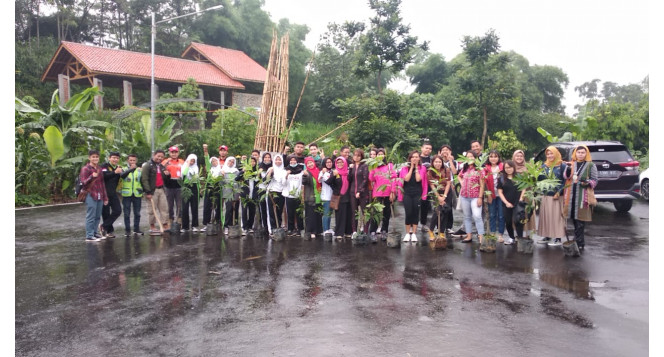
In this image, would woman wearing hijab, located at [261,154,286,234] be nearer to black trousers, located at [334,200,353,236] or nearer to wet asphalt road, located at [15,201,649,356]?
wet asphalt road, located at [15,201,649,356]

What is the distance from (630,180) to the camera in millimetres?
11078

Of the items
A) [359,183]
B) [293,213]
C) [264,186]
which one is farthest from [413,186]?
[264,186]

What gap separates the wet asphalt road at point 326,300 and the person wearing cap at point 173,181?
1.48 metres

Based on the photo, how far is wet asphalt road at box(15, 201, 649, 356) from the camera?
4477 millimetres

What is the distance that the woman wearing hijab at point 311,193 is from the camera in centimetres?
928

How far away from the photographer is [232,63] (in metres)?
28.9

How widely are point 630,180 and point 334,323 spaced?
9.06 m

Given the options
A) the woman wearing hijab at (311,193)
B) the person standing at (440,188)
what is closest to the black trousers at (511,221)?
the person standing at (440,188)

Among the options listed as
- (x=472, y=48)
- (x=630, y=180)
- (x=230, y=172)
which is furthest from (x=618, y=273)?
(x=472, y=48)

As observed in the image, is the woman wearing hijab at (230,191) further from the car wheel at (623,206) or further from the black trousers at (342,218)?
the car wheel at (623,206)

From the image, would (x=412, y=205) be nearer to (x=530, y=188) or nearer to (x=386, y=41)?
(x=530, y=188)

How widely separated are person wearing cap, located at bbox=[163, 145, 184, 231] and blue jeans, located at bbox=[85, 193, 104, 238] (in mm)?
1289

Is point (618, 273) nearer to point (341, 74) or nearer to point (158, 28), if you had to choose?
point (341, 74)

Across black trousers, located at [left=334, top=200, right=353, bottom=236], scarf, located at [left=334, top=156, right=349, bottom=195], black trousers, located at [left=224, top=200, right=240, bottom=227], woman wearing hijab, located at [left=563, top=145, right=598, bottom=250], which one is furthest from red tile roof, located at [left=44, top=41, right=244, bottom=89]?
woman wearing hijab, located at [left=563, top=145, right=598, bottom=250]
